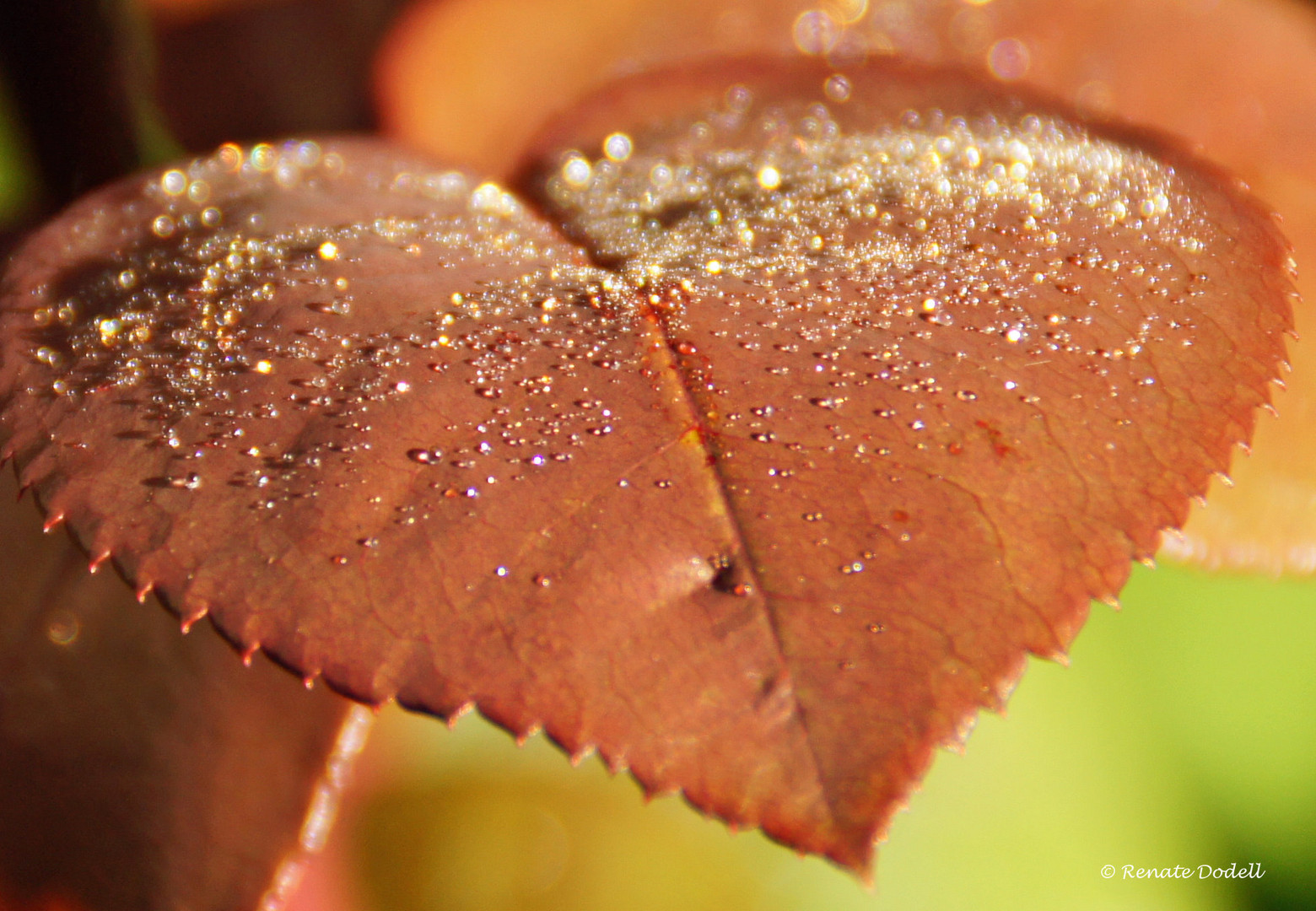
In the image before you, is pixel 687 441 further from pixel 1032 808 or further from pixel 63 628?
pixel 1032 808

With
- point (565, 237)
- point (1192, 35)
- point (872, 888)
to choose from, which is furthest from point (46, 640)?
point (1192, 35)

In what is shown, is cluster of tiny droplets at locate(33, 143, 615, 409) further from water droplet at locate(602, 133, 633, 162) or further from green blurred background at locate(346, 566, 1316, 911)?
green blurred background at locate(346, 566, 1316, 911)

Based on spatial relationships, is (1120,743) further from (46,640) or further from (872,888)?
(46,640)

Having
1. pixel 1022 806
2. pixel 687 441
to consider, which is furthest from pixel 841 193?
pixel 1022 806

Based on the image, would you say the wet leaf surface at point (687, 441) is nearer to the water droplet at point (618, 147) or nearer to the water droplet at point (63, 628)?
the water droplet at point (618, 147)

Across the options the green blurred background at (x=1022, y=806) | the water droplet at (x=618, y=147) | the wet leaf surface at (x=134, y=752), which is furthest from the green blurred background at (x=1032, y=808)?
the water droplet at (x=618, y=147)

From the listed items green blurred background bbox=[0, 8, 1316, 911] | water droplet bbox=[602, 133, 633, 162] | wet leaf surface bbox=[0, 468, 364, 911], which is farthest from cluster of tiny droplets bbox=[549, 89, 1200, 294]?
green blurred background bbox=[0, 8, 1316, 911]
